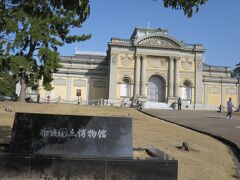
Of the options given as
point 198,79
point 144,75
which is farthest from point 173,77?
point 144,75

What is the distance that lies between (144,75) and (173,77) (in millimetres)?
4968

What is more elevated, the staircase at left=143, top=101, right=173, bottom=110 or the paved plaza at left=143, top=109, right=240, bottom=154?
the staircase at left=143, top=101, right=173, bottom=110

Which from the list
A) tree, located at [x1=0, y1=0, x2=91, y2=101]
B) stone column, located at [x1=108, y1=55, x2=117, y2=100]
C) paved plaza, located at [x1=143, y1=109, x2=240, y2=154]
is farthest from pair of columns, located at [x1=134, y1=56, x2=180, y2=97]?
paved plaza, located at [x1=143, y1=109, x2=240, y2=154]

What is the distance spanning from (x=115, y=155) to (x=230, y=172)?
2654mm

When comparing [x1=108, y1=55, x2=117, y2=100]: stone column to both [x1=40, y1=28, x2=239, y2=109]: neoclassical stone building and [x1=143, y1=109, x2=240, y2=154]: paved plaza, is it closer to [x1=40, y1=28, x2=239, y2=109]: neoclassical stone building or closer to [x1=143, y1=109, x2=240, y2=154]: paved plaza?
[x1=40, y1=28, x2=239, y2=109]: neoclassical stone building

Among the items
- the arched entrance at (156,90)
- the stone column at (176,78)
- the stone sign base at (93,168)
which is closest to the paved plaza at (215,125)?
the stone sign base at (93,168)

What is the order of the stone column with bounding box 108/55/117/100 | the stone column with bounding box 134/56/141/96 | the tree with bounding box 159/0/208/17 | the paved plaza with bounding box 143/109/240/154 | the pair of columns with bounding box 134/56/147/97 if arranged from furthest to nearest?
Result: the pair of columns with bounding box 134/56/147/97 → the stone column with bounding box 134/56/141/96 → the stone column with bounding box 108/55/117/100 → the paved plaza with bounding box 143/109/240/154 → the tree with bounding box 159/0/208/17

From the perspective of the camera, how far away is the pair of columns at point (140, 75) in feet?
196

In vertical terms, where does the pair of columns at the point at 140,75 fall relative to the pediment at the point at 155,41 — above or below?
below

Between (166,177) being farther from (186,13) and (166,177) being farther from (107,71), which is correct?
(107,71)

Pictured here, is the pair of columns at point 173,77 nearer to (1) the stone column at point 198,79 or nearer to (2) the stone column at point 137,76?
(1) the stone column at point 198,79

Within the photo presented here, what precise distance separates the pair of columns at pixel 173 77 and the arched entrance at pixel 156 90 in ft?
4.60

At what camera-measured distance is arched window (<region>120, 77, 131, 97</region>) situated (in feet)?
197

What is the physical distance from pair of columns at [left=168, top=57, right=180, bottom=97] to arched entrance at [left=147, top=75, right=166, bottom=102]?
4.60 feet
